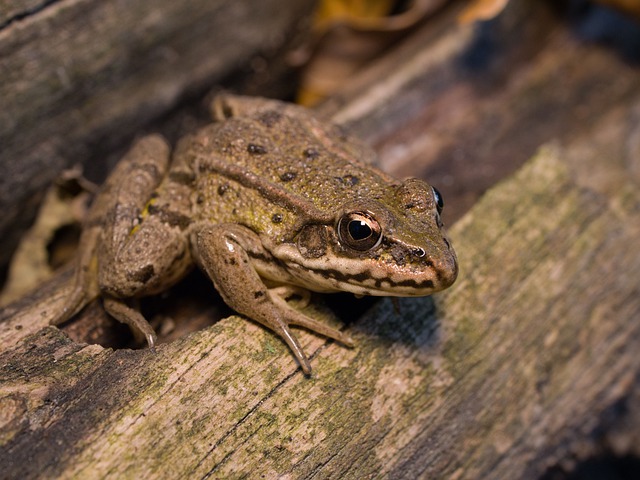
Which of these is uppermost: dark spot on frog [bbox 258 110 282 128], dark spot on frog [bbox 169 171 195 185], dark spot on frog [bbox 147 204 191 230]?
dark spot on frog [bbox 258 110 282 128]

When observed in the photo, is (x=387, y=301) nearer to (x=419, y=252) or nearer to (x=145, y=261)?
(x=419, y=252)

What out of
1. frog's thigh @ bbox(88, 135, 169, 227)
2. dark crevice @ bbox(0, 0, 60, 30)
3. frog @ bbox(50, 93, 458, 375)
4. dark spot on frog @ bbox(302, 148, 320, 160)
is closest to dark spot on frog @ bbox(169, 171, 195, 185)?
frog @ bbox(50, 93, 458, 375)

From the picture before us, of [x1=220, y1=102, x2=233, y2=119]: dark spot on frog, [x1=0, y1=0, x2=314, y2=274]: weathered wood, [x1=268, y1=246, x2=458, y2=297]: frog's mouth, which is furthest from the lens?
[x1=220, y1=102, x2=233, y2=119]: dark spot on frog

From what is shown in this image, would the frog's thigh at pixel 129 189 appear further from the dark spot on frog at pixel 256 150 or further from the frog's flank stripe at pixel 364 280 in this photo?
the frog's flank stripe at pixel 364 280

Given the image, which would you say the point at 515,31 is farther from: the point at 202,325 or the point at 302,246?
the point at 202,325

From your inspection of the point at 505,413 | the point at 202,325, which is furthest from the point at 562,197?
the point at 202,325

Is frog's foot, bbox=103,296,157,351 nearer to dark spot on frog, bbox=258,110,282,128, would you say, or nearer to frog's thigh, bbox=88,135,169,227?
frog's thigh, bbox=88,135,169,227

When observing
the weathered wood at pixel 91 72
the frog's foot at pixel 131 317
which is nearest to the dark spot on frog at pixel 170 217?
the frog's foot at pixel 131 317
